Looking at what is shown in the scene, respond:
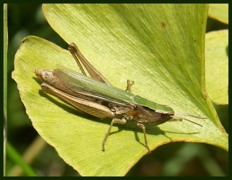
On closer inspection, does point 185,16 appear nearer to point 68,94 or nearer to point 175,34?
point 175,34

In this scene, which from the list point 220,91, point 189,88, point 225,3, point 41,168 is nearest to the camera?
point 189,88

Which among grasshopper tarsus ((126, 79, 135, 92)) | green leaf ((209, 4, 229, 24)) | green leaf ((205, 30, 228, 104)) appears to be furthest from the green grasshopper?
green leaf ((209, 4, 229, 24))

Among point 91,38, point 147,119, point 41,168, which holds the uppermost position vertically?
point 91,38

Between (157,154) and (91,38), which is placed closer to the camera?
(91,38)

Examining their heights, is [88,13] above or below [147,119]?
above

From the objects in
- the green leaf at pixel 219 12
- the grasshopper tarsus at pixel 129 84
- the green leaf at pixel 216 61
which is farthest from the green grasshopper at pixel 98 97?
the green leaf at pixel 219 12

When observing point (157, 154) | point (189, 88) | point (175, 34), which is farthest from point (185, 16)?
point (157, 154)
